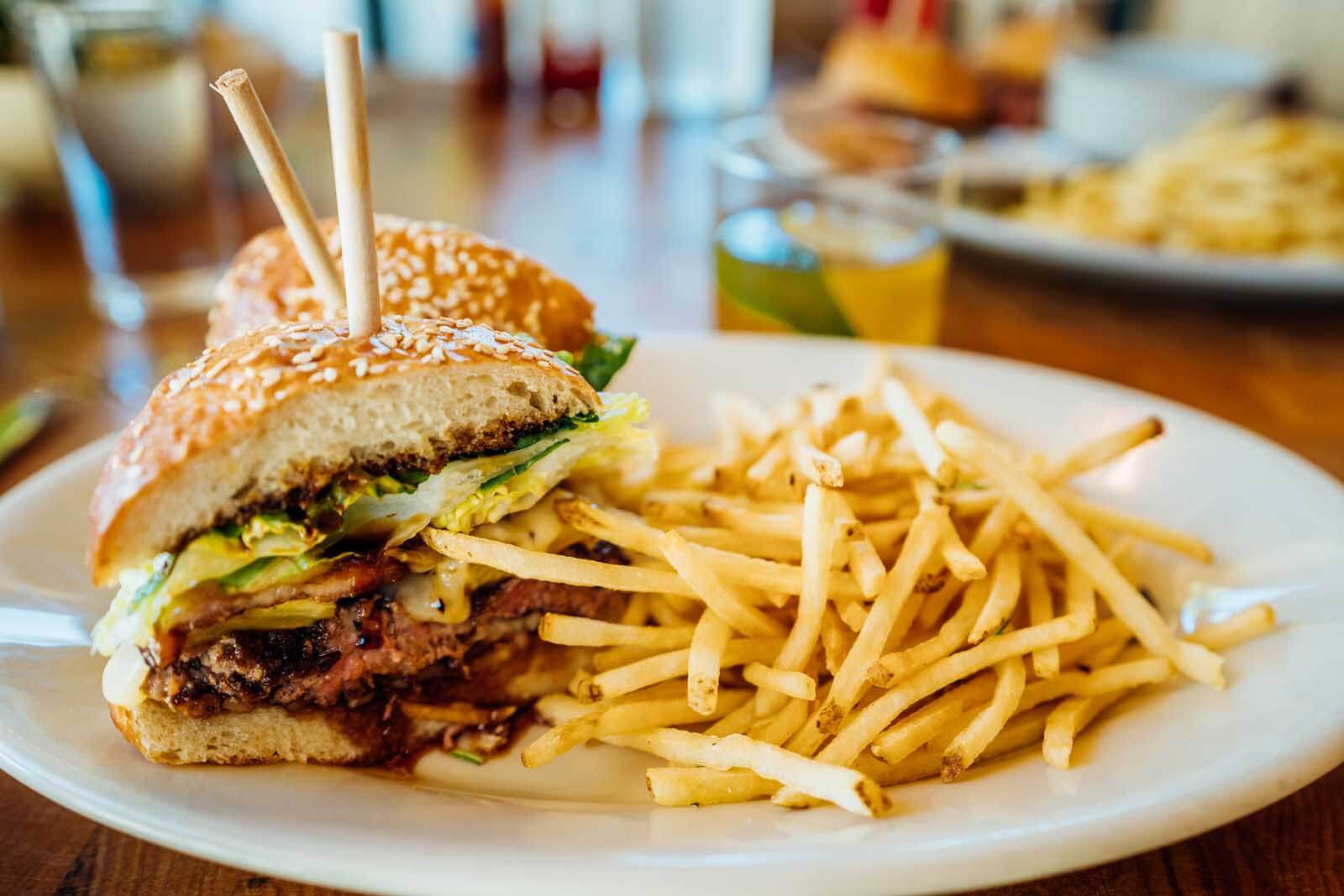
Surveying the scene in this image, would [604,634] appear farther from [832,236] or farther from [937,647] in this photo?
[832,236]

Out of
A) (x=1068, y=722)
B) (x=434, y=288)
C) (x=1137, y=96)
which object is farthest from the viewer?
(x=1137, y=96)

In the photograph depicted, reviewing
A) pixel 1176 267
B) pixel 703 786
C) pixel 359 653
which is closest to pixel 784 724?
pixel 703 786

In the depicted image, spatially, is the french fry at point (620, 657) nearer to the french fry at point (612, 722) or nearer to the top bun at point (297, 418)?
the french fry at point (612, 722)

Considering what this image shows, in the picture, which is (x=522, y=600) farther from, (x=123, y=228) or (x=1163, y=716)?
(x=123, y=228)

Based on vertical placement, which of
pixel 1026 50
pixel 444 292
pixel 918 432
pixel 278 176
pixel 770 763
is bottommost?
pixel 770 763

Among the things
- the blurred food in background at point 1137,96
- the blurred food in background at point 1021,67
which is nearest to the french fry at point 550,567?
the blurred food in background at point 1137,96

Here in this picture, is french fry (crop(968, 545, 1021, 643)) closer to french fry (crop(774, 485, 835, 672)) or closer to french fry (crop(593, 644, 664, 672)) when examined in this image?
french fry (crop(774, 485, 835, 672))

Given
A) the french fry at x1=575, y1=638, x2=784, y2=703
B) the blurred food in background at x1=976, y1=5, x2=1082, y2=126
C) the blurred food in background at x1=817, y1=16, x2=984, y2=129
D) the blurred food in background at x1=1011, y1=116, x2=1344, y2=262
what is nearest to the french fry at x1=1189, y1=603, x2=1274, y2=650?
the french fry at x1=575, y1=638, x2=784, y2=703
